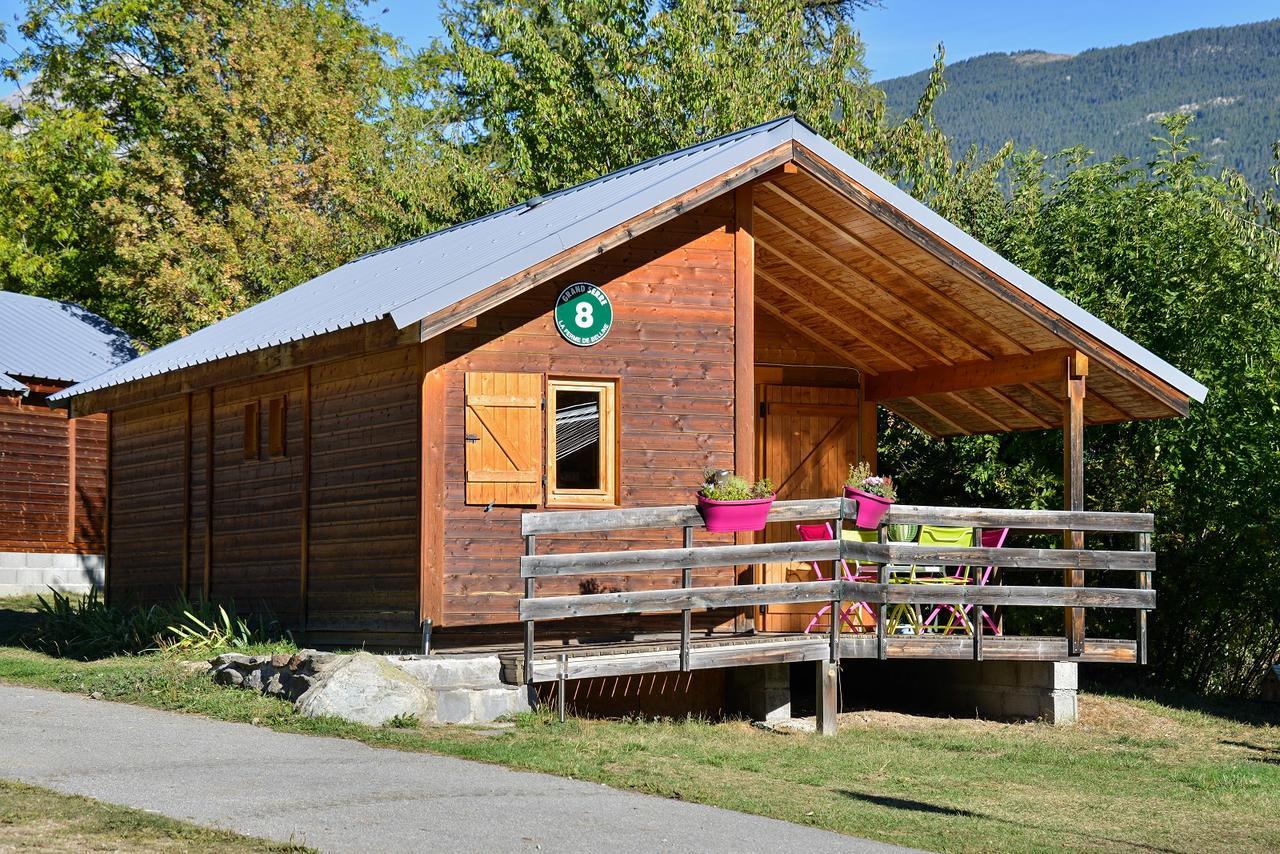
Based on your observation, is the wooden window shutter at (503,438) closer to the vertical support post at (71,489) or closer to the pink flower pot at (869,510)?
the pink flower pot at (869,510)

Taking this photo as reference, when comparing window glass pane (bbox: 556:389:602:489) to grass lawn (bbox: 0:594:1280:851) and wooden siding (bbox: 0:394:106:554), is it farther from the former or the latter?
wooden siding (bbox: 0:394:106:554)

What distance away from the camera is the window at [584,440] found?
14094 mm

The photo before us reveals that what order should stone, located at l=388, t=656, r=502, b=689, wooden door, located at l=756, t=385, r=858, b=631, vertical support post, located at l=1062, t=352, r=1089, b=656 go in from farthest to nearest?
wooden door, located at l=756, t=385, r=858, b=631, vertical support post, located at l=1062, t=352, r=1089, b=656, stone, located at l=388, t=656, r=502, b=689

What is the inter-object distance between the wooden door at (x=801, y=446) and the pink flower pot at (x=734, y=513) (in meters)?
4.06

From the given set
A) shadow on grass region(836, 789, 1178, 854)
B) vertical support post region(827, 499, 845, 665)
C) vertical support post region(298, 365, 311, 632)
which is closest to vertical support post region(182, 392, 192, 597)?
vertical support post region(298, 365, 311, 632)

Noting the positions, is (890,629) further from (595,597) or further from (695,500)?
(595,597)

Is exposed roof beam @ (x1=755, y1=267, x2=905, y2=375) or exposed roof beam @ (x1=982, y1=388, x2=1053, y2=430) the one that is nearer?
exposed roof beam @ (x1=755, y1=267, x2=905, y2=375)

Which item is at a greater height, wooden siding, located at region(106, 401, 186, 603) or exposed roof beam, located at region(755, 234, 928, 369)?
exposed roof beam, located at region(755, 234, 928, 369)

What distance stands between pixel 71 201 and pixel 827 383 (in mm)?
25150

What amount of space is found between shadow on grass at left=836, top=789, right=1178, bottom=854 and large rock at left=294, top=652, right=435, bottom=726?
127 inches

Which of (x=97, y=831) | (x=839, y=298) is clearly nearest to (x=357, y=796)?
(x=97, y=831)

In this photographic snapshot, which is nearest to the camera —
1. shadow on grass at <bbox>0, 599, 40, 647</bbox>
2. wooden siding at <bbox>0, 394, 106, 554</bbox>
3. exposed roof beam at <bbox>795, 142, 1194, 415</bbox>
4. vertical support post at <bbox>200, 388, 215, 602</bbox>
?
exposed roof beam at <bbox>795, 142, 1194, 415</bbox>

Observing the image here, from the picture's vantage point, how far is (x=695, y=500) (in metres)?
14.5

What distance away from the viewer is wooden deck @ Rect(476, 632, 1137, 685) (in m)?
12.5
